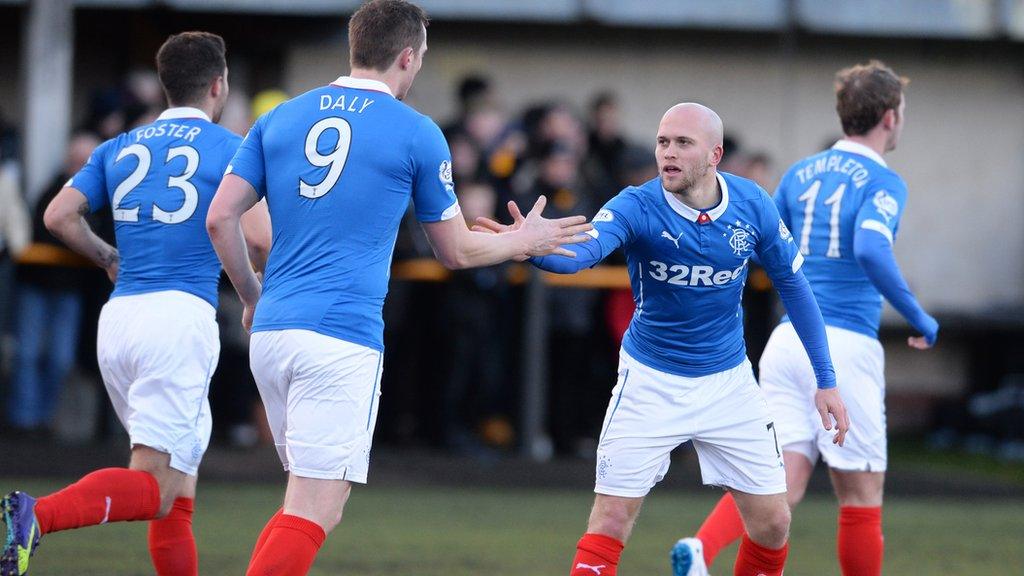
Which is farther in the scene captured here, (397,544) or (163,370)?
(397,544)

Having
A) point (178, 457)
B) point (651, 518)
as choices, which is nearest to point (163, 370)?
point (178, 457)

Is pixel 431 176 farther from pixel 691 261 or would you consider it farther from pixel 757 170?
pixel 757 170

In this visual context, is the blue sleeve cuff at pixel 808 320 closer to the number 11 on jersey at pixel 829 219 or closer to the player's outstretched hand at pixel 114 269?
the number 11 on jersey at pixel 829 219

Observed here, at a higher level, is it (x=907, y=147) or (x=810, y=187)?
(x=907, y=147)

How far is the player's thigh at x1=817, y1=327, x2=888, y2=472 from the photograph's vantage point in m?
7.14

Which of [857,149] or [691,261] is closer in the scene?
[691,261]

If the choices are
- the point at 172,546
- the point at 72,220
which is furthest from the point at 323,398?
the point at 72,220

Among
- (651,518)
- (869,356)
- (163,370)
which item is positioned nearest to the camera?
(163,370)

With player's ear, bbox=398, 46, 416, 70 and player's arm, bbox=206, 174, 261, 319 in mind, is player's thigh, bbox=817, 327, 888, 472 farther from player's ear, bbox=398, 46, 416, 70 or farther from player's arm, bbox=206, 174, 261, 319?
player's arm, bbox=206, 174, 261, 319

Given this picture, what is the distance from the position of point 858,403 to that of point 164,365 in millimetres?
3212

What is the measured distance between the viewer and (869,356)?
725 centimetres

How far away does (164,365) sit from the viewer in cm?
643

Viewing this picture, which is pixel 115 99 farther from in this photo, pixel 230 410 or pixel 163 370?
pixel 163 370

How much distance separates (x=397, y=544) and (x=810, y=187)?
136 inches
